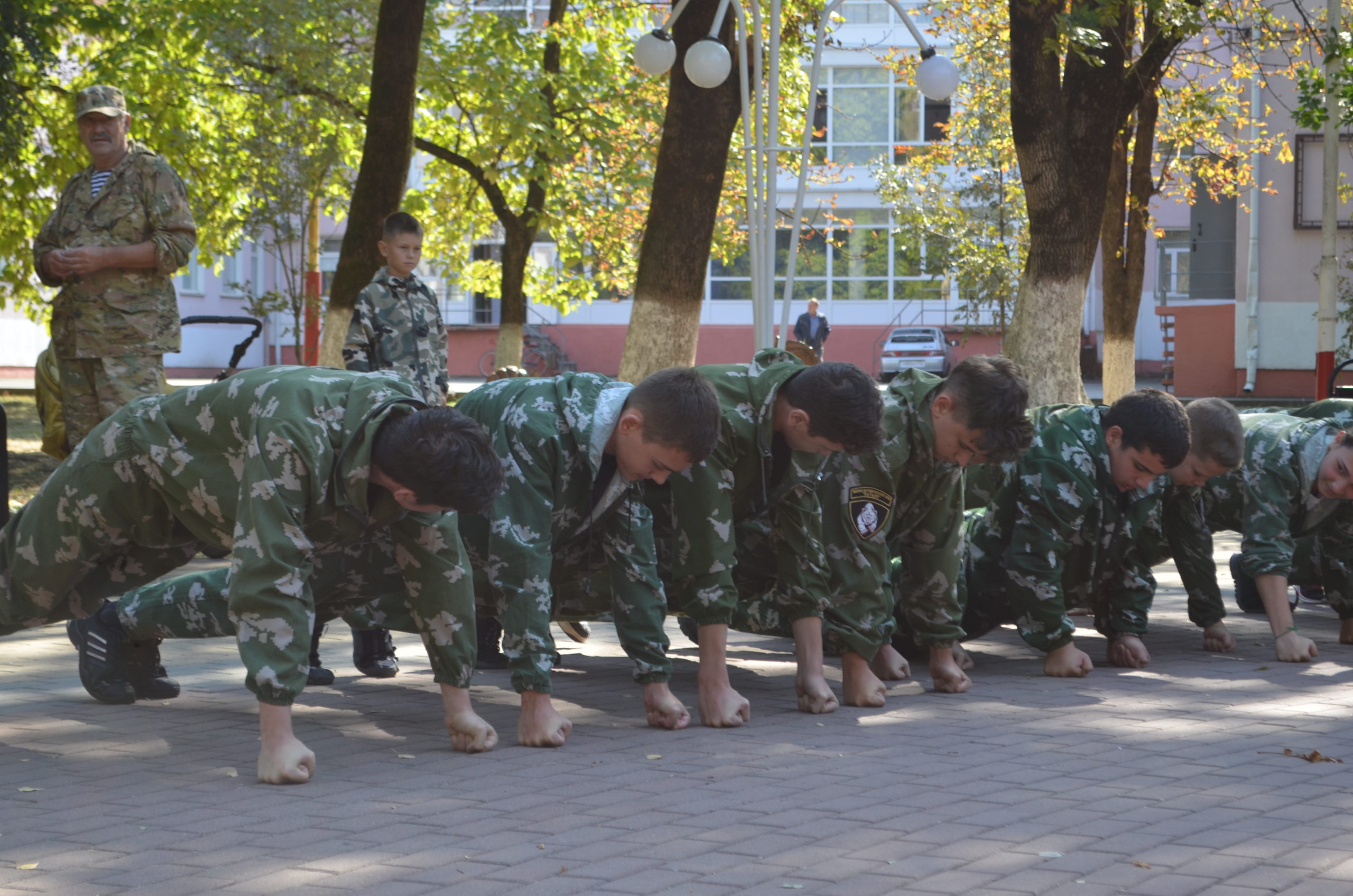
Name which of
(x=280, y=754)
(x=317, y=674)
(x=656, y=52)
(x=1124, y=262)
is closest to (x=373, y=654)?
(x=317, y=674)

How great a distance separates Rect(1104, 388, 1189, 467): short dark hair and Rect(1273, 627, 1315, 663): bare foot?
3.35 ft

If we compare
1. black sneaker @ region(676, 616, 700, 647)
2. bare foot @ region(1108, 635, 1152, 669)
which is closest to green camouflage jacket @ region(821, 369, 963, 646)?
bare foot @ region(1108, 635, 1152, 669)

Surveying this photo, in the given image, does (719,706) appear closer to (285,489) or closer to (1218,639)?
(285,489)

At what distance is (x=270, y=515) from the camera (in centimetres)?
361

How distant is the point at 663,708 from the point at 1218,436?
7.74 feet

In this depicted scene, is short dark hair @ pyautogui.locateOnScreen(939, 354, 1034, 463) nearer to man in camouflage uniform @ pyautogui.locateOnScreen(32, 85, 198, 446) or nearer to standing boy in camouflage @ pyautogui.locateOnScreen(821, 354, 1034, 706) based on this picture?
standing boy in camouflage @ pyautogui.locateOnScreen(821, 354, 1034, 706)

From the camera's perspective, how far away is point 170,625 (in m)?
4.38

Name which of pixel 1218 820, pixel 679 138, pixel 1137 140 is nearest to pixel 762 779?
pixel 1218 820

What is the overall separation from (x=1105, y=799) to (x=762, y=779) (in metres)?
0.88

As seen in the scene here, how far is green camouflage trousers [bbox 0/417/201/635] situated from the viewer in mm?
3990

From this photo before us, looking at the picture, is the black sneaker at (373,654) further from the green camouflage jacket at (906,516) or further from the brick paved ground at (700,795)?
the green camouflage jacket at (906,516)

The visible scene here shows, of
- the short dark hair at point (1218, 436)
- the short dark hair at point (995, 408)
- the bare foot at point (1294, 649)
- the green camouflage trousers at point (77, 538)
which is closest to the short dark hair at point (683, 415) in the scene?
the short dark hair at point (995, 408)

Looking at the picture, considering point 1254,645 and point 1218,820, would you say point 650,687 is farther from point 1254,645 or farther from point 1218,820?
point 1254,645

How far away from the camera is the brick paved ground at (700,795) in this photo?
310 cm
